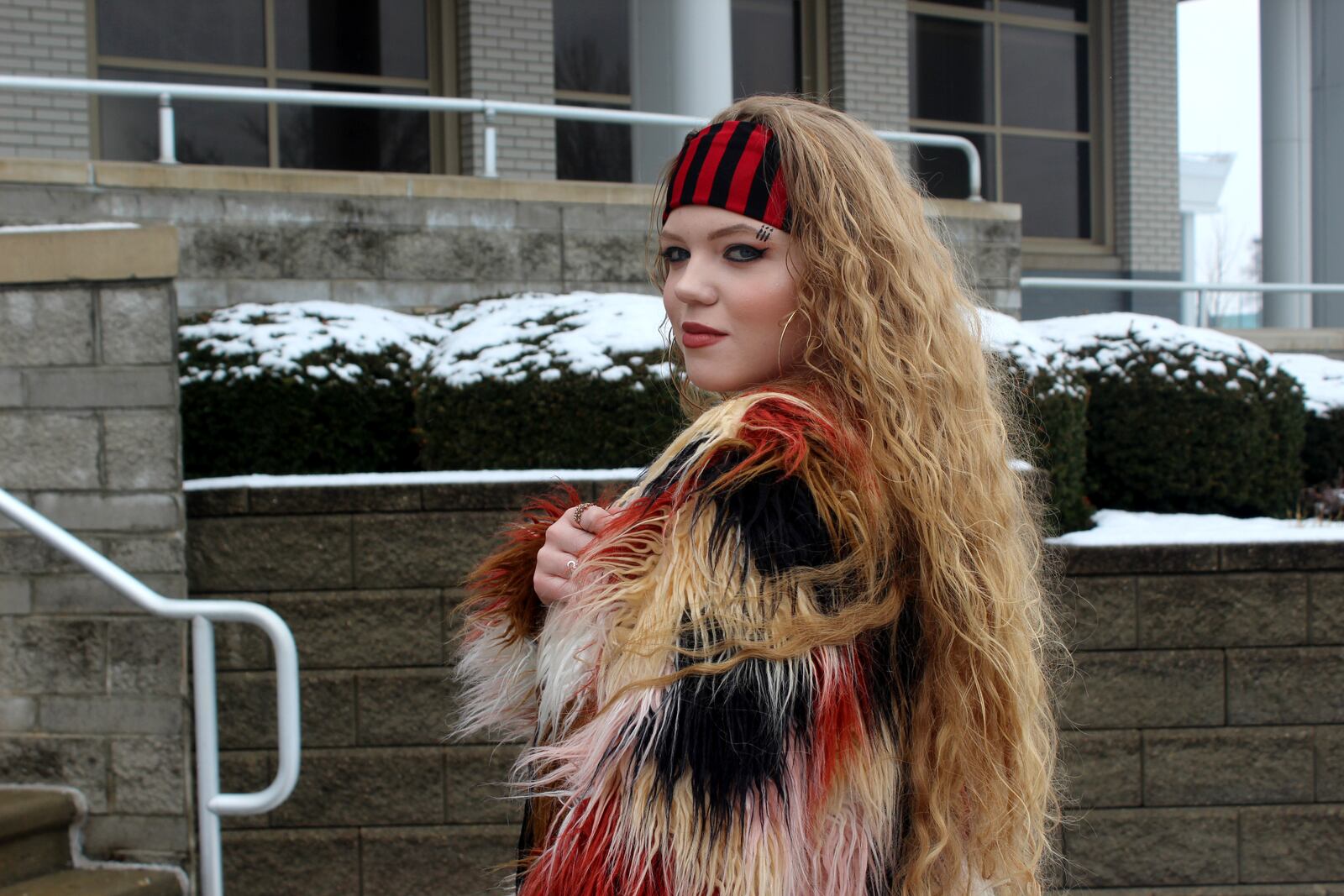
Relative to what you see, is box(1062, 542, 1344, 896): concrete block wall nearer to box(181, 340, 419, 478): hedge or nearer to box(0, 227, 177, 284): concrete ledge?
box(181, 340, 419, 478): hedge

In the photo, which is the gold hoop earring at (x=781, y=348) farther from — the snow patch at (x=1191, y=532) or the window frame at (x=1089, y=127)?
the window frame at (x=1089, y=127)

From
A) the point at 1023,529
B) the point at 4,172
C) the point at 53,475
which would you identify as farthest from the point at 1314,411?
the point at 4,172

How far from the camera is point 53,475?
421cm

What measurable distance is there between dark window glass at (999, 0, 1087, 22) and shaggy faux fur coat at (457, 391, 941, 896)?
1323 centimetres

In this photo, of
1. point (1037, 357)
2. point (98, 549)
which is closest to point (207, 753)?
point (98, 549)

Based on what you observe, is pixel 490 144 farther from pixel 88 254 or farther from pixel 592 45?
pixel 592 45

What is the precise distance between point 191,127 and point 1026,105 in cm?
849

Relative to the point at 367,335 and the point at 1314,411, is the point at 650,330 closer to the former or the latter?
the point at 367,335

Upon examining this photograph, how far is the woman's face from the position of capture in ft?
5.92

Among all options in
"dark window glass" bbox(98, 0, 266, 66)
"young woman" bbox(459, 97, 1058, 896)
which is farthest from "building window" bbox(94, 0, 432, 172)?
"young woman" bbox(459, 97, 1058, 896)

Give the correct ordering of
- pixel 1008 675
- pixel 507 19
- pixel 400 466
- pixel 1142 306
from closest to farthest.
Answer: pixel 1008 675, pixel 400 466, pixel 507 19, pixel 1142 306

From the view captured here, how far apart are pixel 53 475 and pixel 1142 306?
11.1 m

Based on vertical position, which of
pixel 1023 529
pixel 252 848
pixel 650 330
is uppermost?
pixel 650 330

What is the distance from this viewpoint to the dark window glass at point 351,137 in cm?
1047
